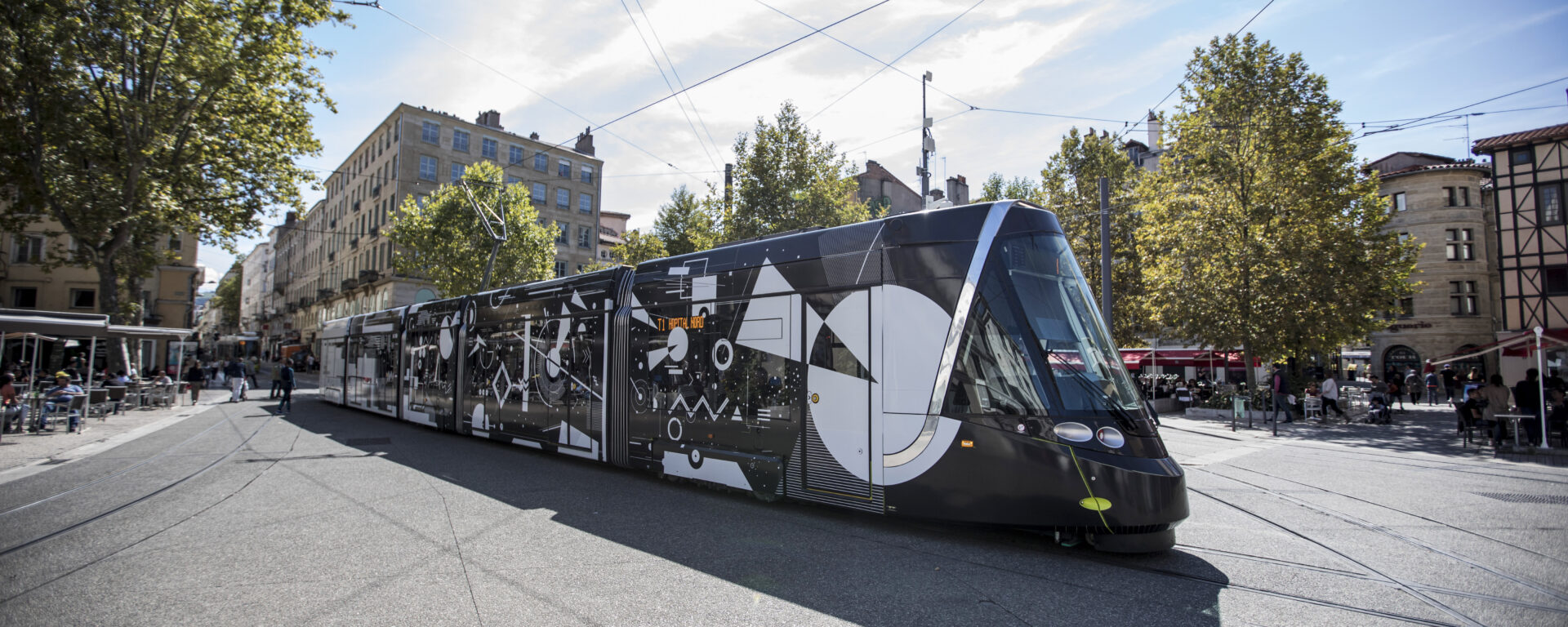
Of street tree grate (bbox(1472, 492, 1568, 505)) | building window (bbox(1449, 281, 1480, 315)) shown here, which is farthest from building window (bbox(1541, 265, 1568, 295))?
street tree grate (bbox(1472, 492, 1568, 505))

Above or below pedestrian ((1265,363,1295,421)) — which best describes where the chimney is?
A: above

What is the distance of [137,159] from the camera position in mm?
18922

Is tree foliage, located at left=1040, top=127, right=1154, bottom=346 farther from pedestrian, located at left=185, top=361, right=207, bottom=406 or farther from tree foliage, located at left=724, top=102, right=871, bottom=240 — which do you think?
pedestrian, located at left=185, top=361, right=207, bottom=406

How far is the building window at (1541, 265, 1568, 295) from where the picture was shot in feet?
86.9

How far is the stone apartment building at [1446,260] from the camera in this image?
36344 millimetres

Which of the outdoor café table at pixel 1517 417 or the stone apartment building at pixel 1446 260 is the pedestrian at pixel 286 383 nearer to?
the outdoor café table at pixel 1517 417

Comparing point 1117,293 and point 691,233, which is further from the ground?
point 691,233

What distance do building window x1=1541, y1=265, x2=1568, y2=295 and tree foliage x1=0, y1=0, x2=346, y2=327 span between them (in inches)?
1760

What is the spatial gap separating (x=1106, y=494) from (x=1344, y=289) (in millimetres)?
22490

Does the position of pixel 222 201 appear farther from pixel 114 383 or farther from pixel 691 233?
pixel 691 233

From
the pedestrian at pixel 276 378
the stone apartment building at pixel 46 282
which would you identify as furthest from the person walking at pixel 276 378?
the stone apartment building at pixel 46 282

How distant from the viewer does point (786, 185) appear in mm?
32438

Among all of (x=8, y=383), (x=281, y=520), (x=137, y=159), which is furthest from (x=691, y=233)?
(x=281, y=520)

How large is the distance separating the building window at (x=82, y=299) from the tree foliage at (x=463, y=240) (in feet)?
65.6
